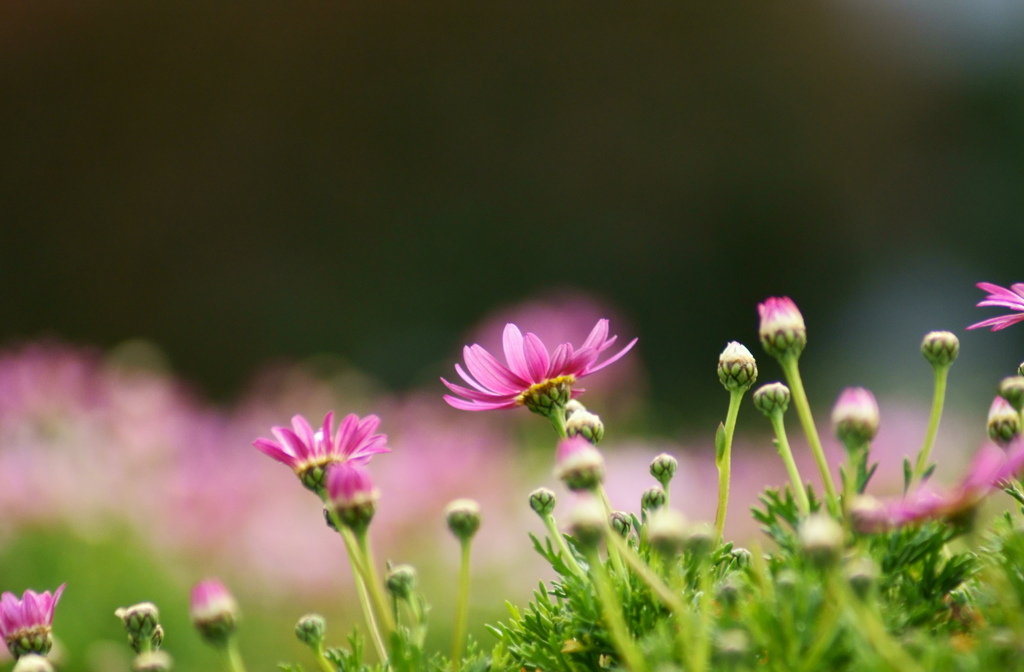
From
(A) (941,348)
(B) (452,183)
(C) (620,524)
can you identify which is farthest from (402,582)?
(B) (452,183)

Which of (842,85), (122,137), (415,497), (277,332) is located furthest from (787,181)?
(415,497)

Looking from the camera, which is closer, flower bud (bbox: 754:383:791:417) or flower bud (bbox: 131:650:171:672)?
flower bud (bbox: 131:650:171:672)

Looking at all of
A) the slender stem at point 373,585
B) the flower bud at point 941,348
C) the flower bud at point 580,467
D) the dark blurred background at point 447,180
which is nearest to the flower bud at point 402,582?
the slender stem at point 373,585

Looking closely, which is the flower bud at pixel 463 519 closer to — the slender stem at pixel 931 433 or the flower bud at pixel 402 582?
the flower bud at pixel 402 582

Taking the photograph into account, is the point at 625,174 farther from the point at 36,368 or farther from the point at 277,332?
the point at 36,368

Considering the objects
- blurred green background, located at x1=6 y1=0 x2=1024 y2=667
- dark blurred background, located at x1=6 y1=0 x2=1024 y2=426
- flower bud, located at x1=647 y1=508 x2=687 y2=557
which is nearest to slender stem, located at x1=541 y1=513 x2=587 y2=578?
flower bud, located at x1=647 y1=508 x2=687 y2=557

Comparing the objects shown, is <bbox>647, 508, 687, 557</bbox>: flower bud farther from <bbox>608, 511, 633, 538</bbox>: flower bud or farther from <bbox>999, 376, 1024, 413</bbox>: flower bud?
<bbox>999, 376, 1024, 413</bbox>: flower bud
